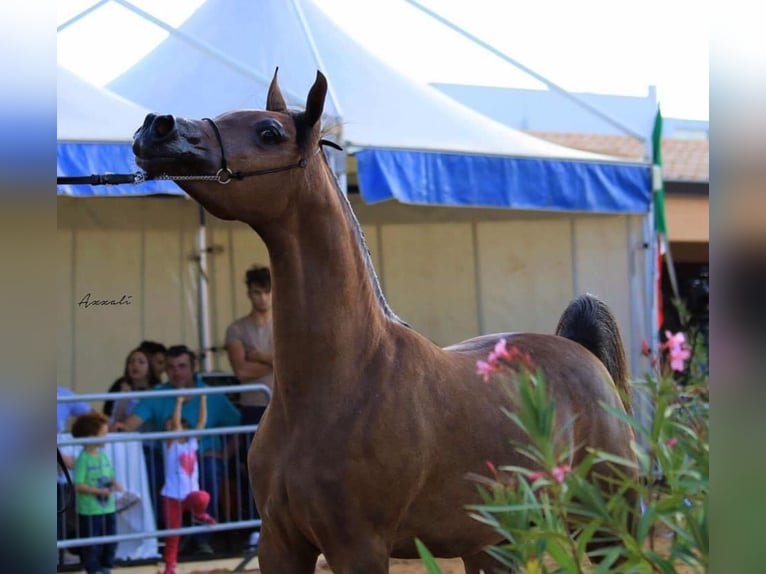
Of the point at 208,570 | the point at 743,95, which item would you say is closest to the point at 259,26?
the point at 208,570

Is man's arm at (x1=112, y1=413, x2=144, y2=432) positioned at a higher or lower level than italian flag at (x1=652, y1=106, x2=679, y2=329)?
lower

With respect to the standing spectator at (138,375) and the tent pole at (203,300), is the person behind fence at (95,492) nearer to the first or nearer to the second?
the standing spectator at (138,375)

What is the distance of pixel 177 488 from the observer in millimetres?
6289

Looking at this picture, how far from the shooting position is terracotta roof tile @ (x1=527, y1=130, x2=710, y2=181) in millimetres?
16641

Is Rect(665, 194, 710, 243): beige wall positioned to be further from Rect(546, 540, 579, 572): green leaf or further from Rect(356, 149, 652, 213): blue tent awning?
Rect(546, 540, 579, 572): green leaf

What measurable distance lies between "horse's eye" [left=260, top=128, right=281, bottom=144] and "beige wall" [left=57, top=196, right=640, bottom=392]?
5.00 meters

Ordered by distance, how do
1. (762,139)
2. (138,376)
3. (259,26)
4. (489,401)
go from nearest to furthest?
(762,139) → (489,401) → (138,376) → (259,26)

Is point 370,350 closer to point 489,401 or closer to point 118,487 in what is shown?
point 489,401

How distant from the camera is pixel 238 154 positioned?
2.91 metres

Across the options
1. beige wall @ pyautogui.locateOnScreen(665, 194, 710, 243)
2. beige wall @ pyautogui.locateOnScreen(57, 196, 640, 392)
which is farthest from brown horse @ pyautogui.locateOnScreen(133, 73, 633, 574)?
beige wall @ pyautogui.locateOnScreen(665, 194, 710, 243)

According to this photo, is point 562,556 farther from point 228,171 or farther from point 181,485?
point 181,485

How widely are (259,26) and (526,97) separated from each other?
492 inches

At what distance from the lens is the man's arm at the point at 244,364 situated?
273 inches

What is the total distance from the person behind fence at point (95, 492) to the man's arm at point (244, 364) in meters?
1.10
